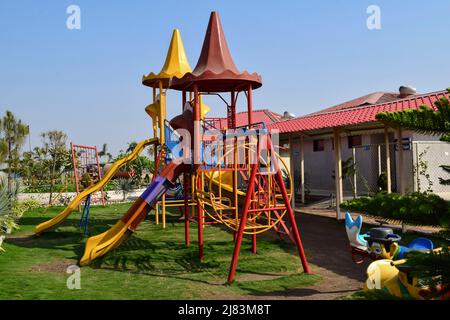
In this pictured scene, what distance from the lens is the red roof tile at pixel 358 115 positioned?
12031 mm

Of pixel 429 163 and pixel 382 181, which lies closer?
pixel 429 163

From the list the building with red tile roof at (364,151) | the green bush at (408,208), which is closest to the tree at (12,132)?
the building with red tile roof at (364,151)

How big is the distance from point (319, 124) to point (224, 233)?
4.81 metres

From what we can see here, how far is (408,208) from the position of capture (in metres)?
2.22

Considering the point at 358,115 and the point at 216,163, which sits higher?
the point at 358,115

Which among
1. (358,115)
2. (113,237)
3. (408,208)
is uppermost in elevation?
(358,115)

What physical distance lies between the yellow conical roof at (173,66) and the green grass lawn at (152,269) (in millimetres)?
4810

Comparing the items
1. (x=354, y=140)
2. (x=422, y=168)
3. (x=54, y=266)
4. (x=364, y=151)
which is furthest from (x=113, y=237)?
(x=354, y=140)

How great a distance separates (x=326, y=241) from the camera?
33.4ft

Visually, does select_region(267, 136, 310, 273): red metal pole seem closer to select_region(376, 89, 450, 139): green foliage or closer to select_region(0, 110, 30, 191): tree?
select_region(376, 89, 450, 139): green foliage

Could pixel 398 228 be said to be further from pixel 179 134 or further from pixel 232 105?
pixel 179 134

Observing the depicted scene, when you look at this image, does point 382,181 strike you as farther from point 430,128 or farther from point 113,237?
point 430,128

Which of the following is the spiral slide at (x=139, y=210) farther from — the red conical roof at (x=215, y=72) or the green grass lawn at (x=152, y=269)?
the red conical roof at (x=215, y=72)

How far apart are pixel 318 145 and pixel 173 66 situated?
8.99m
